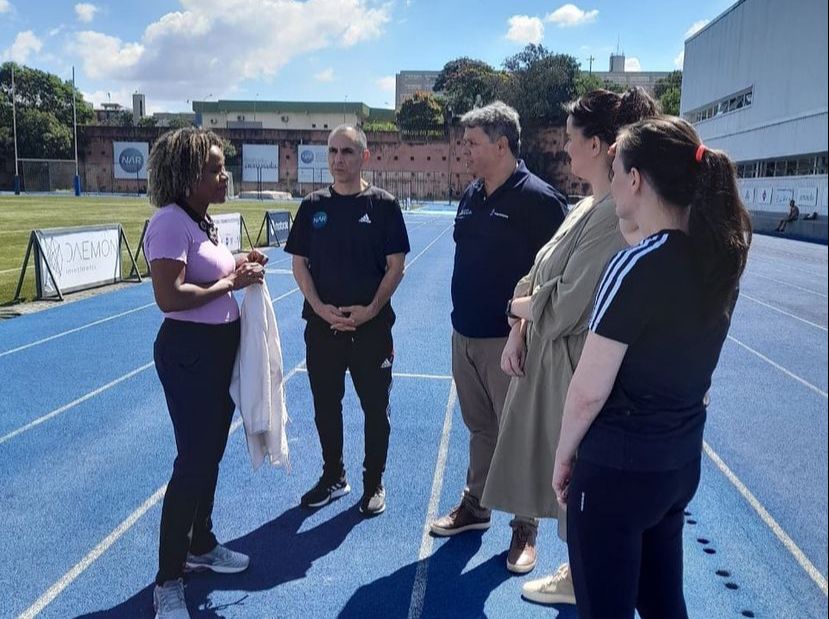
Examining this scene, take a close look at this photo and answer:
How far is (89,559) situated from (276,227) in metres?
17.5

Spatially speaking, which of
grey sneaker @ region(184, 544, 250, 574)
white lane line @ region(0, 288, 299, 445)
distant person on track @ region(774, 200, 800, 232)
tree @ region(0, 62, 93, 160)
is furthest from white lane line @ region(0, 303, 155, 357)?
tree @ region(0, 62, 93, 160)

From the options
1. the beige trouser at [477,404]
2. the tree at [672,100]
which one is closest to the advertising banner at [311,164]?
the tree at [672,100]

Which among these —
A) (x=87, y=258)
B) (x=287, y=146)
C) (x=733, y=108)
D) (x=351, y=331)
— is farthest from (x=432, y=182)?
(x=351, y=331)

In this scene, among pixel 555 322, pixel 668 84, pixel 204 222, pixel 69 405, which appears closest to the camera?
pixel 555 322

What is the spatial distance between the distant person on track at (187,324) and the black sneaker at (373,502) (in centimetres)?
116

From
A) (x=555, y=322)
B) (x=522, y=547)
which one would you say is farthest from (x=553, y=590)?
(x=555, y=322)

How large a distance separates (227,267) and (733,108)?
112 ft

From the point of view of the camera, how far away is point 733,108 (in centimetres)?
3192

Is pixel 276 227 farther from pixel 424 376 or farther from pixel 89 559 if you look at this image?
pixel 89 559

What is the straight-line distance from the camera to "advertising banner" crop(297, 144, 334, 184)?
65.3m

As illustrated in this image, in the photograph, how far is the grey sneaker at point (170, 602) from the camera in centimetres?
283

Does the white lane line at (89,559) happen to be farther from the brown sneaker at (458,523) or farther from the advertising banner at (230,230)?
the advertising banner at (230,230)

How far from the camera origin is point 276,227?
20266 mm

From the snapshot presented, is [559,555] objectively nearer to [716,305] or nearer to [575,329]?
[575,329]
